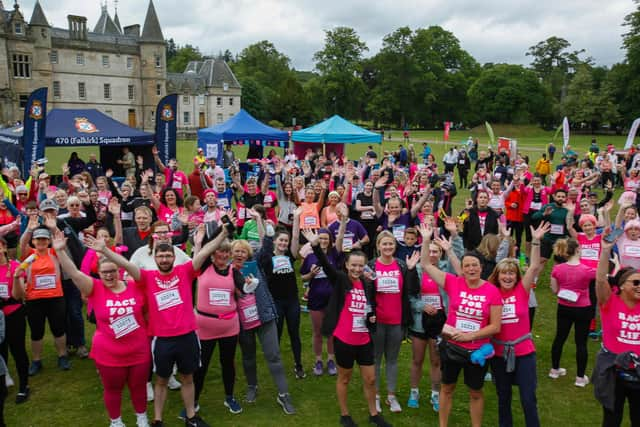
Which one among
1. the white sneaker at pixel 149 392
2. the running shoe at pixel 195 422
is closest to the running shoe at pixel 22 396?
the white sneaker at pixel 149 392

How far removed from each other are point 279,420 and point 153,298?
1.72m

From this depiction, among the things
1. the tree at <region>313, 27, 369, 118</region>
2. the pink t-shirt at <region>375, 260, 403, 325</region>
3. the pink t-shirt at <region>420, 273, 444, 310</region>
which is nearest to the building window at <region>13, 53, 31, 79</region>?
the tree at <region>313, 27, 369, 118</region>

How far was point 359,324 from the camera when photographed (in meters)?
4.35

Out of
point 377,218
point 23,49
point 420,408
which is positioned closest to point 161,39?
point 23,49

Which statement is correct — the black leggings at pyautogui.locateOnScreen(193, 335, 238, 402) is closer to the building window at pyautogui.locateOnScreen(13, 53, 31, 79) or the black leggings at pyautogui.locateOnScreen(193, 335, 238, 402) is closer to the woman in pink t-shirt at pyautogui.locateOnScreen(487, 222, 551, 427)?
the woman in pink t-shirt at pyautogui.locateOnScreen(487, 222, 551, 427)

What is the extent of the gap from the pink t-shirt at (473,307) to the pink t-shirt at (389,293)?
65cm

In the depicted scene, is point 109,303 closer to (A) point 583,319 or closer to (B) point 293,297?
(B) point 293,297

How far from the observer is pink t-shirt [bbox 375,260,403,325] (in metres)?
4.60

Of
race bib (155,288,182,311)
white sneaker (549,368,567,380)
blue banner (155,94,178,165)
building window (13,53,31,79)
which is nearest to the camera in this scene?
race bib (155,288,182,311)

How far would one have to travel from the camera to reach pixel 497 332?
153 inches

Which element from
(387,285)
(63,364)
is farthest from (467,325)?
(63,364)

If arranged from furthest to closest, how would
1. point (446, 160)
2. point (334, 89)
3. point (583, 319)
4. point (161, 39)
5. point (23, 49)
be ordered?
point (334, 89) < point (161, 39) < point (23, 49) < point (446, 160) < point (583, 319)

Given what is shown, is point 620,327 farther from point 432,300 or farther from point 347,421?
point 347,421

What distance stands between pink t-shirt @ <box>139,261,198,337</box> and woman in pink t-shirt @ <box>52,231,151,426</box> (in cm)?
9
